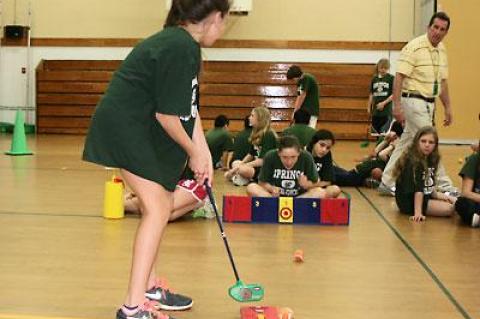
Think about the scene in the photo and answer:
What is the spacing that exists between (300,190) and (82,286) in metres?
2.90

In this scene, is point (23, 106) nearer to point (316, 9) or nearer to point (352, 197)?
point (316, 9)

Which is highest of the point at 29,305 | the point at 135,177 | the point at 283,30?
the point at 283,30

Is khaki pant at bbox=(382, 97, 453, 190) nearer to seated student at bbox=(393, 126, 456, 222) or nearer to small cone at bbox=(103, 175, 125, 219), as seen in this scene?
seated student at bbox=(393, 126, 456, 222)

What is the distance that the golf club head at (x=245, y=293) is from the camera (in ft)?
11.0

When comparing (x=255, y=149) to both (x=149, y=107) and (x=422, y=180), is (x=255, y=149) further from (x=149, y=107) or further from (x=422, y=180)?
(x=149, y=107)

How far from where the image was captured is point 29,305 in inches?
134

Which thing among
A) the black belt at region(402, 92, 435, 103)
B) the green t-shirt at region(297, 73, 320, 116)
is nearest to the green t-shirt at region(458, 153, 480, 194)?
the black belt at region(402, 92, 435, 103)

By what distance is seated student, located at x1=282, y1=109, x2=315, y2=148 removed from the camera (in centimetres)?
804

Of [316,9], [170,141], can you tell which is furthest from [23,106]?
[170,141]

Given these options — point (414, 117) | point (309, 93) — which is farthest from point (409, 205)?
point (309, 93)

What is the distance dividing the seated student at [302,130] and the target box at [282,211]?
87.0 inches

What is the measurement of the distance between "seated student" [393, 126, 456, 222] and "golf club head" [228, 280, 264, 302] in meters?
2.87

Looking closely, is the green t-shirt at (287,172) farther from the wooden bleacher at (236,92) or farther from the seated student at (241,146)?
the wooden bleacher at (236,92)

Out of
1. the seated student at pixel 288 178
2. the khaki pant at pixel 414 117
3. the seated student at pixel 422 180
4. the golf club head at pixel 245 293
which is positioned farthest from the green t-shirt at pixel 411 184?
the golf club head at pixel 245 293
